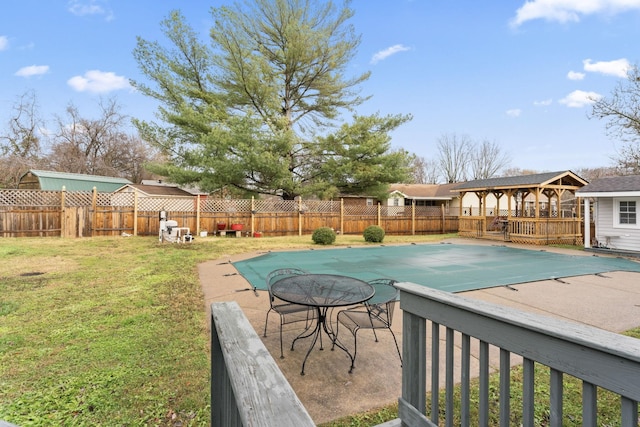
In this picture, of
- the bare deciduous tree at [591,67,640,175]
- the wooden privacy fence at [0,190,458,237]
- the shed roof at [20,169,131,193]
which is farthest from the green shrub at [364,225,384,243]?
the shed roof at [20,169,131,193]

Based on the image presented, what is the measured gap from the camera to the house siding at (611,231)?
382 inches

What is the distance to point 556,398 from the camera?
1.05m

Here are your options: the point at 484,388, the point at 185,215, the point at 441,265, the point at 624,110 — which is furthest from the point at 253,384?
the point at 624,110

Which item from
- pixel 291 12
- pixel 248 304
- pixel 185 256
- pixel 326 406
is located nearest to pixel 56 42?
pixel 291 12

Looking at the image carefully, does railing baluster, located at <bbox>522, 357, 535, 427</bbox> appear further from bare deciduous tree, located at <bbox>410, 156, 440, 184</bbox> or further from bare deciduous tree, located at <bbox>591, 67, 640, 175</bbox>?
bare deciduous tree, located at <bbox>410, 156, 440, 184</bbox>

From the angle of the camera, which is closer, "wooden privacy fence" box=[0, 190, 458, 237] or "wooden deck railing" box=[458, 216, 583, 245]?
"wooden privacy fence" box=[0, 190, 458, 237]

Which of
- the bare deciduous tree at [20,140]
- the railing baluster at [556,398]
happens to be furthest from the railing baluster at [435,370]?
the bare deciduous tree at [20,140]

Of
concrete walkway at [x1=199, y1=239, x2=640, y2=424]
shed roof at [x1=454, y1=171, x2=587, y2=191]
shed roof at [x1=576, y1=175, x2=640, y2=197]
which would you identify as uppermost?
shed roof at [x1=454, y1=171, x2=587, y2=191]

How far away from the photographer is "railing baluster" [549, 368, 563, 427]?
3.37 feet

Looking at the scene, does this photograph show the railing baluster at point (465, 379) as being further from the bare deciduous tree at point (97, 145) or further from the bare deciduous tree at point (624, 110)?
the bare deciduous tree at point (97, 145)

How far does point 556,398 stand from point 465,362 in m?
0.38

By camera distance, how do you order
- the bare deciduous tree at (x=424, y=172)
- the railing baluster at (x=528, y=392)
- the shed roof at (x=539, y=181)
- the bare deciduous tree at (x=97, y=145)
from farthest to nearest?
the bare deciduous tree at (x=424, y=172) < the bare deciduous tree at (x=97, y=145) < the shed roof at (x=539, y=181) < the railing baluster at (x=528, y=392)

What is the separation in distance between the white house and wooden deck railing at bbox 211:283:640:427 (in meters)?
12.0

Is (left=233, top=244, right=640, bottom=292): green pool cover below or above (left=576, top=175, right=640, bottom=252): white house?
below
